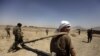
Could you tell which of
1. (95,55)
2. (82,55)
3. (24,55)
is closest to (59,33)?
(24,55)

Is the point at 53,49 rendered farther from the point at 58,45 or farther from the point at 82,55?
the point at 82,55

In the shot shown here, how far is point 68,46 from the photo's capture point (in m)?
5.71

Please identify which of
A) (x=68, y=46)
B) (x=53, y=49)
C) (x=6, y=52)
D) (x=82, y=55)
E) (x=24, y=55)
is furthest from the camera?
(x=82, y=55)

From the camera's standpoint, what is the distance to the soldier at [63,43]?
5.69 metres

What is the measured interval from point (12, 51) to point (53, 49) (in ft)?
40.2

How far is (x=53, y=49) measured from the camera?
608 cm

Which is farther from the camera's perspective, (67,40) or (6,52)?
(6,52)

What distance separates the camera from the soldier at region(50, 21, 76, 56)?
5.69 meters

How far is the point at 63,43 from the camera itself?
578 cm

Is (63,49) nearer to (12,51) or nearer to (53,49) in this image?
(53,49)

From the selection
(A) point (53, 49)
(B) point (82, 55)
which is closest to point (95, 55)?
(B) point (82, 55)

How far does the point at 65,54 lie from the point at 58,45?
26 centimetres

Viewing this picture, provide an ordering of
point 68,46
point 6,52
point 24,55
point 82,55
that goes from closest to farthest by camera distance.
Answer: point 68,46, point 24,55, point 6,52, point 82,55

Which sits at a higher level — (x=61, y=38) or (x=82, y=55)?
(x=61, y=38)
